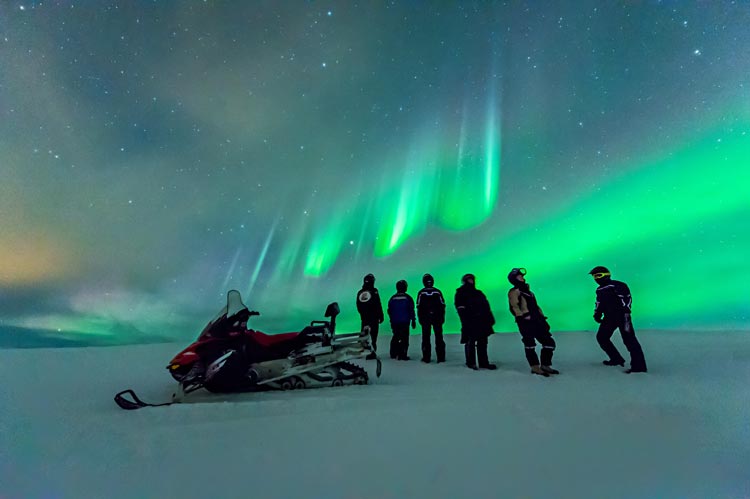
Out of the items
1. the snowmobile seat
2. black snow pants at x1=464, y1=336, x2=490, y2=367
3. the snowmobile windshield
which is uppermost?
the snowmobile windshield

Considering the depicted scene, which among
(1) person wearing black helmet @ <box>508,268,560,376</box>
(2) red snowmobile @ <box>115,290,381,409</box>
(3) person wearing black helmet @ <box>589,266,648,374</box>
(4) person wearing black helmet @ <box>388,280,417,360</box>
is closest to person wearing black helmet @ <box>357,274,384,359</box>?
(4) person wearing black helmet @ <box>388,280,417,360</box>

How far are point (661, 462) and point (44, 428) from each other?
6065 mm

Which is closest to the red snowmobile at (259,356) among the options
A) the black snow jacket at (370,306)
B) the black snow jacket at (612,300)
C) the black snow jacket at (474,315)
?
the black snow jacket at (474,315)

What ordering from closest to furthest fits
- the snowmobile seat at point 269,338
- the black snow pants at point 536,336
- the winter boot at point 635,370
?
the snowmobile seat at point 269,338
the winter boot at point 635,370
the black snow pants at point 536,336

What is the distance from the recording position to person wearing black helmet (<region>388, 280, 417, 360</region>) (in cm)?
997

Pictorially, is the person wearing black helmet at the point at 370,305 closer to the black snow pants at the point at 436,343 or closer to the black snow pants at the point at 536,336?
the black snow pants at the point at 436,343

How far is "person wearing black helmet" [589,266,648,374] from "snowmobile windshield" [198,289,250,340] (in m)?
6.72

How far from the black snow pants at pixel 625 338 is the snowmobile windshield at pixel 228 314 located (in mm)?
6857

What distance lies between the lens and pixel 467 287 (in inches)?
321

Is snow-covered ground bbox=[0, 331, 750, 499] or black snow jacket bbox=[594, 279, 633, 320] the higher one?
black snow jacket bbox=[594, 279, 633, 320]

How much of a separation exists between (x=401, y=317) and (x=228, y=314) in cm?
512

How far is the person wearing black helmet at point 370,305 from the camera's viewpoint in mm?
10234

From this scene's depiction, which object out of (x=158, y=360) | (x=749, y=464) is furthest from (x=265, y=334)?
(x=158, y=360)

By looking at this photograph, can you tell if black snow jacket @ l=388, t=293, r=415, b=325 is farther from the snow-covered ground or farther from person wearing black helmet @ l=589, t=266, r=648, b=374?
person wearing black helmet @ l=589, t=266, r=648, b=374
